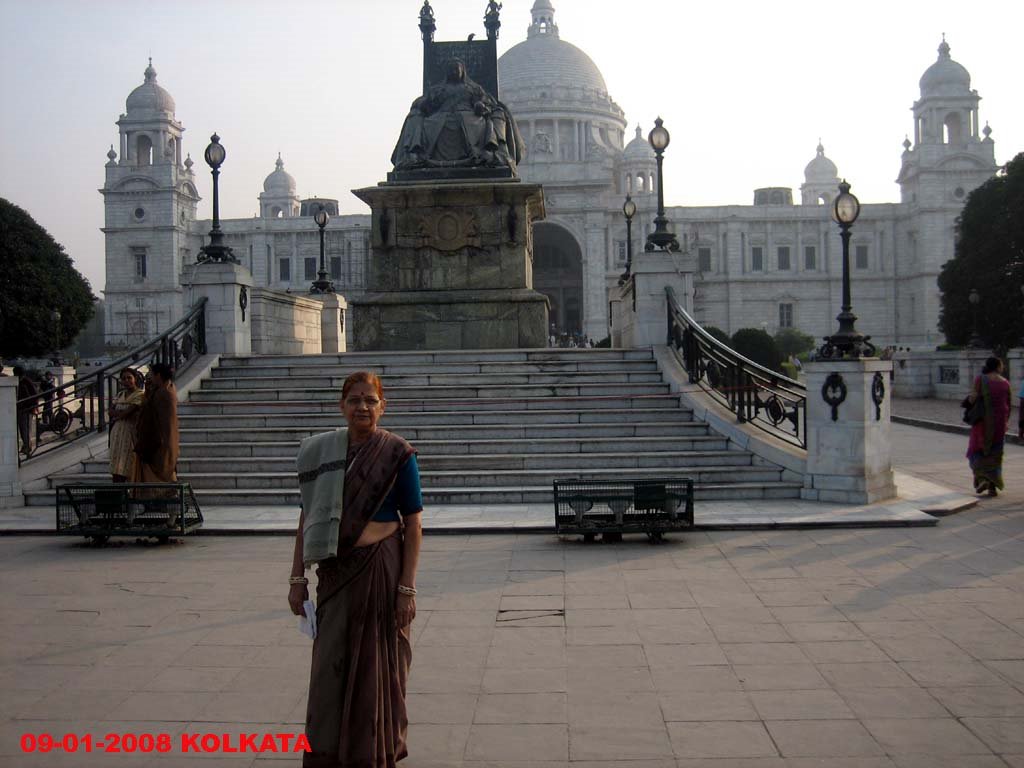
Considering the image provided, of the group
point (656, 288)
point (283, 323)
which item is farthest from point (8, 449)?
point (656, 288)

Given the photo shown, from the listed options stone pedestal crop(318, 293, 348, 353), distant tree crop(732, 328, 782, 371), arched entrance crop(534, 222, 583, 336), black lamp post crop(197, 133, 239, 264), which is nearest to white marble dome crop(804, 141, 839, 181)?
arched entrance crop(534, 222, 583, 336)

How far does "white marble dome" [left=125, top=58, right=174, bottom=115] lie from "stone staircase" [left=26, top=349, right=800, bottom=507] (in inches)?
2905

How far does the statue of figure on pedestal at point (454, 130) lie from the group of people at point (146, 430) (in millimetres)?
9955

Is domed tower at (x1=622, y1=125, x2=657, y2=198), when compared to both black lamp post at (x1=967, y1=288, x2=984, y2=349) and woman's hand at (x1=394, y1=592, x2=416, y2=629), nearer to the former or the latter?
black lamp post at (x1=967, y1=288, x2=984, y2=349)

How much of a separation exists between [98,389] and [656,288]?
8476 millimetres

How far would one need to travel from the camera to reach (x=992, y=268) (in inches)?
1825

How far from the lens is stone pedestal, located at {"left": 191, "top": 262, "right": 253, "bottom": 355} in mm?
16250

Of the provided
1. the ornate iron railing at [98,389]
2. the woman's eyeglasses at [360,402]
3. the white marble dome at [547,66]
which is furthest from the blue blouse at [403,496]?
the white marble dome at [547,66]

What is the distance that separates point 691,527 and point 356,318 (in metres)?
10.4

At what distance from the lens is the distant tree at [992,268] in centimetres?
4466

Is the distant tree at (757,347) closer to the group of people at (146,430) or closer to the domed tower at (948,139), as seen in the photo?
the group of people at (146,430)

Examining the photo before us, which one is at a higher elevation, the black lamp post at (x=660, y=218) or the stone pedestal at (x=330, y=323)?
the black lamp post at (x=660, y=218)

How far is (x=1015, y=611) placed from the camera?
6.79m

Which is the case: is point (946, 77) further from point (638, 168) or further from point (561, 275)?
point (561, 275)
